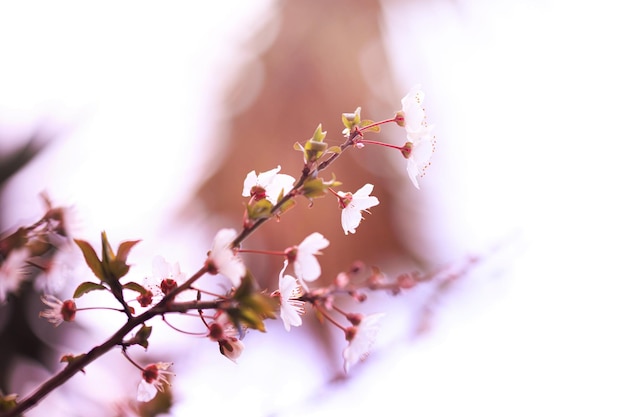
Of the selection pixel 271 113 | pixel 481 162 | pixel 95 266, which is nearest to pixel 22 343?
pixel 95 266

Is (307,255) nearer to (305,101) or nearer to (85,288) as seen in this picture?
(85,288)

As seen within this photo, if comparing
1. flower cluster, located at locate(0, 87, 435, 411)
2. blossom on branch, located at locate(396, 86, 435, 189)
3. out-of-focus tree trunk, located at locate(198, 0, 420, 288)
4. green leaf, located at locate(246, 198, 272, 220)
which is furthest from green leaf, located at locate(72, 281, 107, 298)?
out-of-focus tree trunk, located at locate(198, 0, 420, 288)

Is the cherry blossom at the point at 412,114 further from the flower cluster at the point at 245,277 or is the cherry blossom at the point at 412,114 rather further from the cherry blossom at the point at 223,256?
the cherry blossom at the point at 223,256

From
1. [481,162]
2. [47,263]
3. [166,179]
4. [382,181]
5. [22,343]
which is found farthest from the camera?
[382,181]

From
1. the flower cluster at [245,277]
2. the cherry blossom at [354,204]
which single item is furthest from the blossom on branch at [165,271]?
the cherry blossom at [354,204]

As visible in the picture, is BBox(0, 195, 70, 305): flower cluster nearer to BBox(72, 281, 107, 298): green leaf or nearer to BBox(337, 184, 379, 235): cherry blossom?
BBox(72, 281, 107, 298): green leaf

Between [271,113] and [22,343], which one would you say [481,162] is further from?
[22,343]
